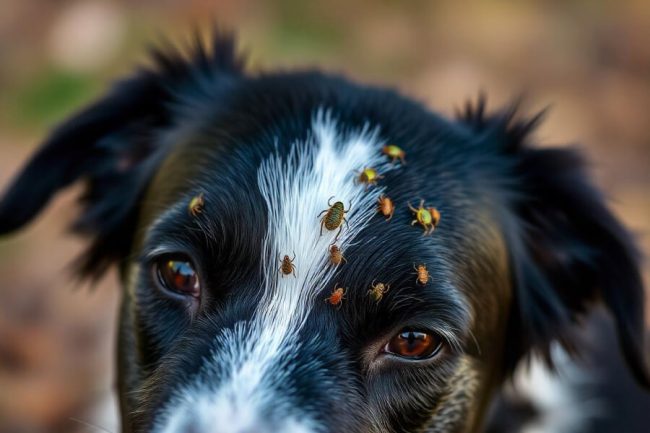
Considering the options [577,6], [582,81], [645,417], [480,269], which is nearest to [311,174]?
[480,269]

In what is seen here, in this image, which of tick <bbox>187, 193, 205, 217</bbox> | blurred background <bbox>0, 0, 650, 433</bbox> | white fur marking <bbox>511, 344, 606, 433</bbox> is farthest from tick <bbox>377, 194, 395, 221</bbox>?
blurred background <bbox>0, 0, 650, 433</bbox>

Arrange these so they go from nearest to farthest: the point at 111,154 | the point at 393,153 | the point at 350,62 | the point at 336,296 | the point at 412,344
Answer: the point at 336,296
the point at 412,344
the point at 393,153
the point at 111,154
the point at 350,62

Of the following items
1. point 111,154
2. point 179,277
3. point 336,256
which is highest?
point 111,154

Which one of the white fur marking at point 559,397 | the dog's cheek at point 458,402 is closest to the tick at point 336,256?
the dog's cheek at point 458,402

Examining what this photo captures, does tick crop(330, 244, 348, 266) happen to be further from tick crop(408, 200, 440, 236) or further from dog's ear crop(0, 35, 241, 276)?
dog's ear crop(0, 35, 241, 276)

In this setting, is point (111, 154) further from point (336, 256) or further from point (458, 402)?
point (458, 402)

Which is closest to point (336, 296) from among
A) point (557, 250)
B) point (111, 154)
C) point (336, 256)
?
point (336, 256)
